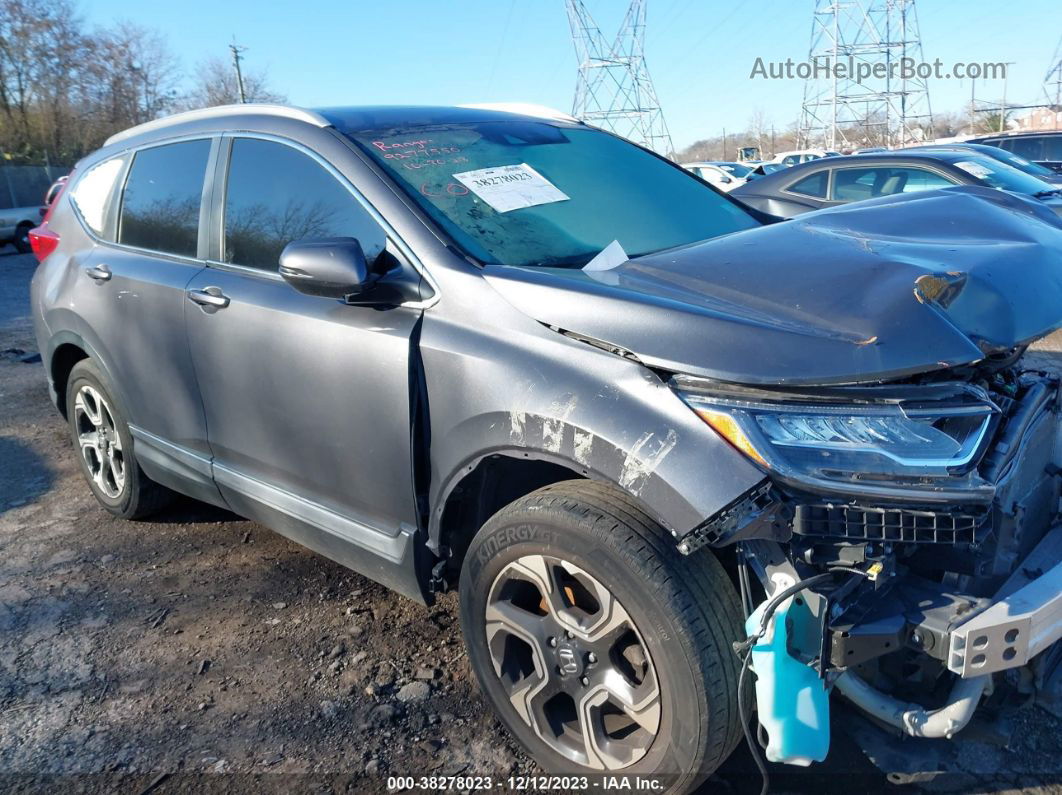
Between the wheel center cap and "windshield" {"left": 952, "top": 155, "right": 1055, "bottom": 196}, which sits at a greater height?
"windshield" {"left": 952, "top": 155, "right": 1055, "bottom": 196}

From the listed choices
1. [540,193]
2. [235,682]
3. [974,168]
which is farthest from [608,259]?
[974,168]

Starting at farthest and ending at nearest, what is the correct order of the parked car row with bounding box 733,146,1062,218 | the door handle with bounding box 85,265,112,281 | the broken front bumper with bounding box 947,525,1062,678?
the parked car row with bounding box 733,146,1062,218 < the door handle with bounding box 85,265,112,281 < the broken front bumper with bounding box 947,525,1062,678

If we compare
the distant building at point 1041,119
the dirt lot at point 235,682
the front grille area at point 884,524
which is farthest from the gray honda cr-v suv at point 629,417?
the distant building at point 1041,119

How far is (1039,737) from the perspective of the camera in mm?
2465

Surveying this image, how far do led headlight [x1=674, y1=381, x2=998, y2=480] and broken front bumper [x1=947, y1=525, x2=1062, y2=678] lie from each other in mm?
311

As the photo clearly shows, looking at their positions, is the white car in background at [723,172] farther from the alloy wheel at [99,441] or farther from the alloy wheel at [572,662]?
the alloy wheel at [572,662]

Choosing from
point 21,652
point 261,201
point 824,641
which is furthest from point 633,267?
point 21,652

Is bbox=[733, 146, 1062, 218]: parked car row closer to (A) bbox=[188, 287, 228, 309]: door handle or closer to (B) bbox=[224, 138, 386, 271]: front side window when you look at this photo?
(B) bbox=[224, 138, 386, 271]: front side window

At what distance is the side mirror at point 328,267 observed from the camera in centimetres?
237

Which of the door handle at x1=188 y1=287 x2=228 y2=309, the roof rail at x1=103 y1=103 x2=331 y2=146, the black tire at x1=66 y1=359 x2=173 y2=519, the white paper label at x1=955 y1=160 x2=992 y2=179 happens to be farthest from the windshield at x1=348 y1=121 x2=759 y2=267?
the white paper label at x1=955 y1=160 x2=992 y2=179

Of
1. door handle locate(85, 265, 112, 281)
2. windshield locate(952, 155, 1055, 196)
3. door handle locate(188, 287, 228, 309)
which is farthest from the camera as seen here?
windshield locate(952, 155, 1055, 196)

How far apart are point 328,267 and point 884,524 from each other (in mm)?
1574

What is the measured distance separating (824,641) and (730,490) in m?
Result: 0.37

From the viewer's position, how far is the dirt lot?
2420 mm
